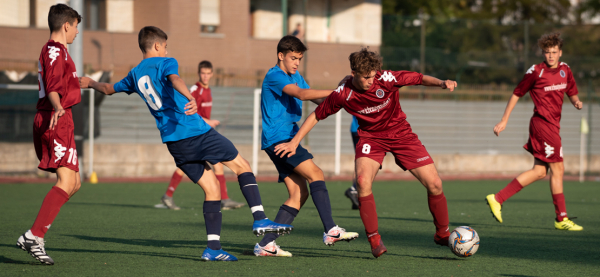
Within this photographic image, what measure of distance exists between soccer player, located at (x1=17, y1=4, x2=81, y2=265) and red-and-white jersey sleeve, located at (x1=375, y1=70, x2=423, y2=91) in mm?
2471

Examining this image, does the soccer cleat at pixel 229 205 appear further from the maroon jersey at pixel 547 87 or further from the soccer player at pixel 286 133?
the maroon jersey at pixel 547 87

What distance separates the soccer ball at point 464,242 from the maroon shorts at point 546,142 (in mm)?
2745

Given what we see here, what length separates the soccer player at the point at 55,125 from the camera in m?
4.80

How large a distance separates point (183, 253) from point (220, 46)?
1706 cm

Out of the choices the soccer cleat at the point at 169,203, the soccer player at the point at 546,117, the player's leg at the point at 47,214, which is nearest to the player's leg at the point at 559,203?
the soccer player at the point at 546,117

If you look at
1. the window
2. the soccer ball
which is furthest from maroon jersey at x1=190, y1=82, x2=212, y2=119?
the window

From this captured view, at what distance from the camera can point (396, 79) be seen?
507cm

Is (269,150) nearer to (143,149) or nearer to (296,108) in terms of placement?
(296,108)

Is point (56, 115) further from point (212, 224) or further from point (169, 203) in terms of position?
point (169, 203)

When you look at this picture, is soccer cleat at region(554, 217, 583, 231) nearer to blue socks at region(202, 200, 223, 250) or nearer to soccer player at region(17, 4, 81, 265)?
blue socks at region(202, 200, 223, 250)

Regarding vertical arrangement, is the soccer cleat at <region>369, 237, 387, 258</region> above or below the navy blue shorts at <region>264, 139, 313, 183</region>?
below

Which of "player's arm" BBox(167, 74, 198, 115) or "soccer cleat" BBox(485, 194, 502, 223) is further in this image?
"soccer cleat" BBox(485, 194, 502, 223)

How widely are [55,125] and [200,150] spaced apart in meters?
1.12

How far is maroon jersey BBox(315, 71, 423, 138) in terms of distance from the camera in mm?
5031
